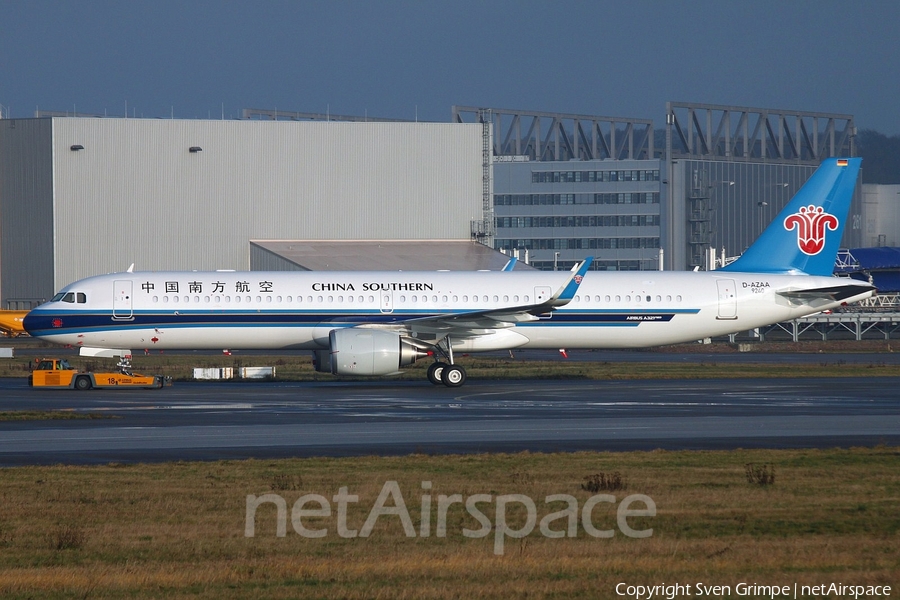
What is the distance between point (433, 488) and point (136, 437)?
855 centimetres

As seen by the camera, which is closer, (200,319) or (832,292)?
(200,319)

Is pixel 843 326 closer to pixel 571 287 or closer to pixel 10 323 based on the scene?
pixel 571 287

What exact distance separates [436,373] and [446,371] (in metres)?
0.43

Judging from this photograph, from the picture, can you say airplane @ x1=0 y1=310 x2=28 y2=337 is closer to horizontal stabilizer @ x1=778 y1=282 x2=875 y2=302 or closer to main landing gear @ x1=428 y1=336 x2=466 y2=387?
main landing gear @ x1=428 y1=336 x2=466 y2=387

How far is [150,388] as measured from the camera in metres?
33.8

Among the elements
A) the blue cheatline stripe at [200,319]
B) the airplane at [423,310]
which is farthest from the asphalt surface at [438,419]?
the blue cheatline stripe at [200,319]

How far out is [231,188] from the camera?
7688 cm

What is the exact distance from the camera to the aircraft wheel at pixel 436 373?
3453cm

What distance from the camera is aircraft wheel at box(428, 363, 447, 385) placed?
3453 cm

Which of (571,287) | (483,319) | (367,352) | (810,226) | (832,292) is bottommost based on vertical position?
(367,352)

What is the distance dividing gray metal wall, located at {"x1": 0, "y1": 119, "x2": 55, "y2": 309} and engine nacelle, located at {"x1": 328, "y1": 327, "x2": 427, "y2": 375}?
47.6m

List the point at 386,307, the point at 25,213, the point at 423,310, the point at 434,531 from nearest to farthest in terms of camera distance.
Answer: the point at 434,531
the point at 386,307
the point at 423,310
the point at 25,213

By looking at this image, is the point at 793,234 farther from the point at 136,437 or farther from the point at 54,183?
the point at 54,183

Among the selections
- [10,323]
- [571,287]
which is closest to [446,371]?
[571,287]
